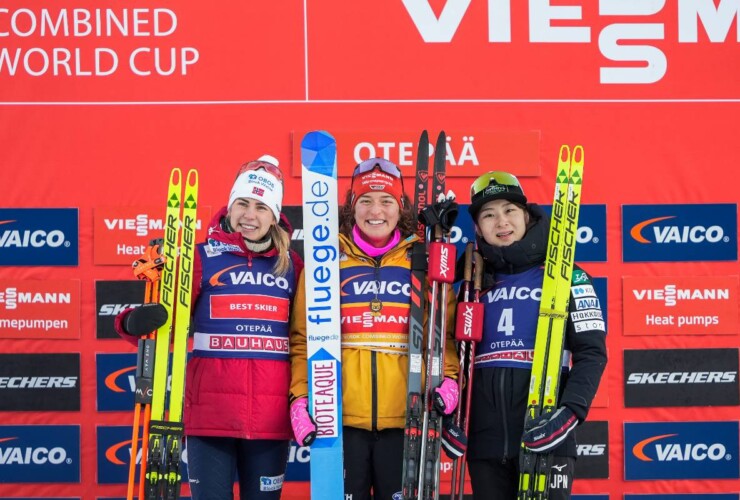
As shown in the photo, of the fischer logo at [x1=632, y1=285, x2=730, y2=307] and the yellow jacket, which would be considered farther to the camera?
the fischer logo at [x1=632, y1=285, x2=730, y2=307]

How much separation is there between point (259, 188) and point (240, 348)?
0.56m

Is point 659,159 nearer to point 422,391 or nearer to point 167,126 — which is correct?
point 422,391

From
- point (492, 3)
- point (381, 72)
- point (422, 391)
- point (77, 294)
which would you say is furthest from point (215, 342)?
point (492, 3)

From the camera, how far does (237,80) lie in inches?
160

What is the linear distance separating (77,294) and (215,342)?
1.46 metres

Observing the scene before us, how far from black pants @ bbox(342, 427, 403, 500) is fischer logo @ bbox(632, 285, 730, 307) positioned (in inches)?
72.1

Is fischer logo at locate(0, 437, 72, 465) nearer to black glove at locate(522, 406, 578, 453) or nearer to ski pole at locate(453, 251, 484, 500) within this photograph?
ski pole at locate(453, 251, 484, 500)

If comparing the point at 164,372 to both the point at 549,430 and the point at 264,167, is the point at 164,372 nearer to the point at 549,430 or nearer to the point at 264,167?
the point at 264,167

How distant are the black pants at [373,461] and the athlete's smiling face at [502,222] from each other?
74 centimetres

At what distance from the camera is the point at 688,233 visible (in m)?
4.13

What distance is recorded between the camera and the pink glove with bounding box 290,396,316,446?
9.15 ft

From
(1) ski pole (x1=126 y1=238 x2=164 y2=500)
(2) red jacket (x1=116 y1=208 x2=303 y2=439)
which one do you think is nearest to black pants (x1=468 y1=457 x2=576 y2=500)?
(2) red jacket (x1=116 y1=208 x2=303 y2=439)

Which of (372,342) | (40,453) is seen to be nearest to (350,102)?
(372,342)

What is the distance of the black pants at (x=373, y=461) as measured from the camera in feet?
9.28
